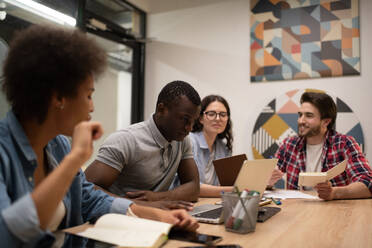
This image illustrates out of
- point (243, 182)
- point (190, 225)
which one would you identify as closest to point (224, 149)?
point (243, 182)

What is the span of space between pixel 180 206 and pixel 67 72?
611 mm

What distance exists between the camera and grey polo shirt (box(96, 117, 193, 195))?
4.91ft

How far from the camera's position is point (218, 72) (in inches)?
149

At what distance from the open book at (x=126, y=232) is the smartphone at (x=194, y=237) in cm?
7

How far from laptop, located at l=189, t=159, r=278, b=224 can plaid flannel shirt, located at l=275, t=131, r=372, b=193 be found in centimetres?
93

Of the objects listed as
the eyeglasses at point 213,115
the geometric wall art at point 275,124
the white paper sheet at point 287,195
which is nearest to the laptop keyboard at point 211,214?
the white paper sheet at point 287,195

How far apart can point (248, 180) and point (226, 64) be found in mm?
2718

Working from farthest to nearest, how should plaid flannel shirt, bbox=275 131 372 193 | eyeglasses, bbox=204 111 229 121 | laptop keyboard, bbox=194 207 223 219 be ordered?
eyeglasses, bbox=204 111 229 121, plaid flannel shirt, bbox=275 131 372 193, laptop keyboard, bbox=194 207 223 219

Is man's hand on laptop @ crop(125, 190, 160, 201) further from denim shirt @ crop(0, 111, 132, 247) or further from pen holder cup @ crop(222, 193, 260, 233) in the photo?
pen holder cup @ crop(222, 193, 260, 233)

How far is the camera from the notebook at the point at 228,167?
1.74 m

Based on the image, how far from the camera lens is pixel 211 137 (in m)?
2.47

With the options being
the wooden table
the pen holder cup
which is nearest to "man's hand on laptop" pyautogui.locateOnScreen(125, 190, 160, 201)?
the wooden table

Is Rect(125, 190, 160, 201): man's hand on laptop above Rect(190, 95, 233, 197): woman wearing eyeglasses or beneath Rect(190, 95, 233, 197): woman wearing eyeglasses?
beneath

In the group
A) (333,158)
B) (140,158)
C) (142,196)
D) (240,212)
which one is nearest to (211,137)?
(333,158)
